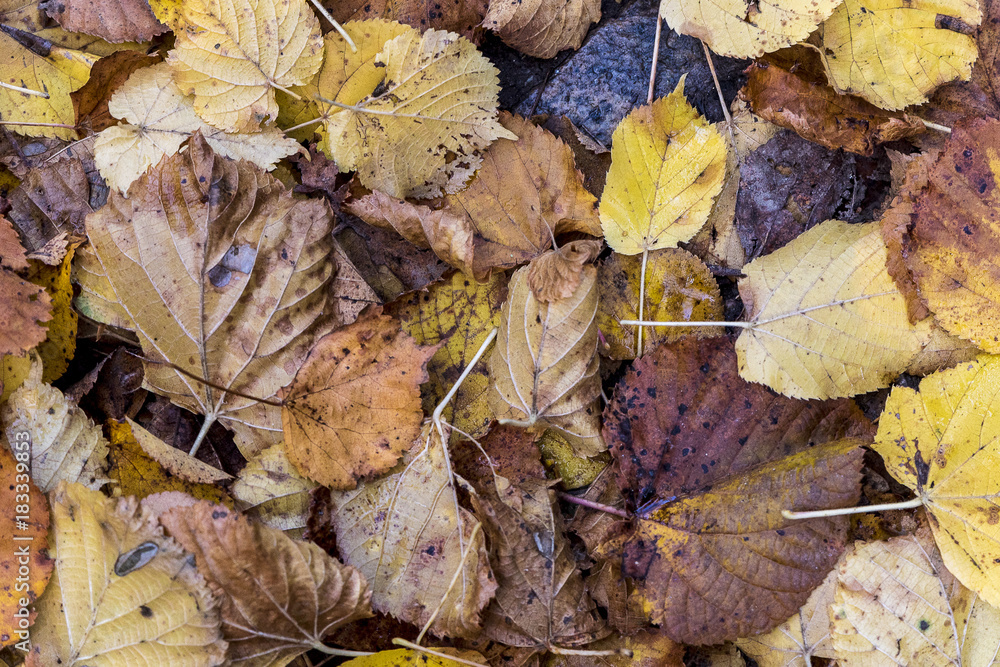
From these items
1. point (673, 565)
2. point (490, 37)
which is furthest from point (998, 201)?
point (490, 37)

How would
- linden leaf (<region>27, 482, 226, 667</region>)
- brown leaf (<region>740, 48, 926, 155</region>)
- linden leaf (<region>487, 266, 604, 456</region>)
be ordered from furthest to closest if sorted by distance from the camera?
1. brown leaf (<region>740, 48, 926, 155</region>)
2. linden leaf (<region>487, 266, 604, 456</region>)
3. linden leaf (<region>27, 482, 226, 667</region>)

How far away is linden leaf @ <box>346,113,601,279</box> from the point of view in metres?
1.77

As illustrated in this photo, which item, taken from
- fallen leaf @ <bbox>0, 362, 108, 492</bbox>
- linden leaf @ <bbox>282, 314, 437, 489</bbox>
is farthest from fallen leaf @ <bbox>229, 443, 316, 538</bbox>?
fallen leaf @ <bbox>0, 362, 108, 492</bbox>

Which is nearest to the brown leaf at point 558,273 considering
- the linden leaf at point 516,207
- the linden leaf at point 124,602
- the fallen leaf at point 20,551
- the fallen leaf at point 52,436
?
the linden leaf at point 516,207

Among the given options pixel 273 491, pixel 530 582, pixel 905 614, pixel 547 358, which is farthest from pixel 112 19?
pixel 905 614

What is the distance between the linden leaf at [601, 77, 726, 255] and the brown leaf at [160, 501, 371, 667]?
43.8 inches

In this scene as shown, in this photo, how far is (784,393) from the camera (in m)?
1.65

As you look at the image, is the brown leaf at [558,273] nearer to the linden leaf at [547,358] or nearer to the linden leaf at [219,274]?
the linden leaf at [547,358]

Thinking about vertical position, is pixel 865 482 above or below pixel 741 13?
below

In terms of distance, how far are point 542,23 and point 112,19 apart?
3.97 feet

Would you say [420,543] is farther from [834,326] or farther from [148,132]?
[148,132]

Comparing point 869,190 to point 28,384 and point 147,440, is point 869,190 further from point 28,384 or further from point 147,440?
point 28,384

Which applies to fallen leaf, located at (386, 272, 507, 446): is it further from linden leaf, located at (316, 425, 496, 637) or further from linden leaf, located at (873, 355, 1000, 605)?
linden leaf, located at (873, 355, 1000, 605)

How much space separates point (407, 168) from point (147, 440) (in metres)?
0.99
